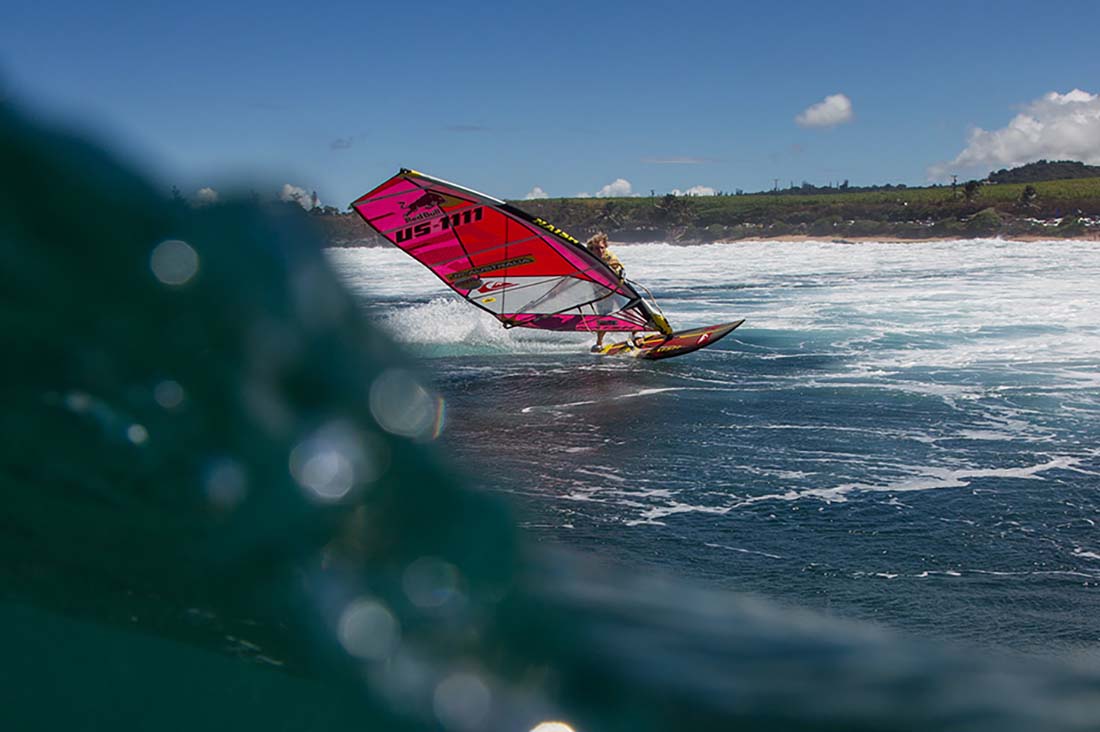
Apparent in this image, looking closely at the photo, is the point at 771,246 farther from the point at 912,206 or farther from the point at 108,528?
the point at 108,528

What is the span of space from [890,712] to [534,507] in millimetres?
8255

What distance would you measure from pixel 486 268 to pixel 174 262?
19.1 meters

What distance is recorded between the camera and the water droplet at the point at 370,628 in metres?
0.65

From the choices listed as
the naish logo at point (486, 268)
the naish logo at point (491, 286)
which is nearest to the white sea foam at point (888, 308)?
the naish logo at point (491, 286)

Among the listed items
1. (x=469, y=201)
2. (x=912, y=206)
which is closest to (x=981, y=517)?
(x=469, y=201)

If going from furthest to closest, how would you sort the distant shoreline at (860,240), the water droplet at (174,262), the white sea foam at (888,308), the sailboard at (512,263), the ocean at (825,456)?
the distant shoreline at (860,240), the white sea foam at (888,308), the sailboard at (512,263), the ocean at (825,456), the water droplet at (174,262)

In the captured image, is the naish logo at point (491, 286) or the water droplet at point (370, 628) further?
the naish logo at point (491, 286)

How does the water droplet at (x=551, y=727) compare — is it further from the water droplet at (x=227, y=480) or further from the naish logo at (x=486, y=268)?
the naish logo at (x=486, y=268)

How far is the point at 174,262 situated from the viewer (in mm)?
614

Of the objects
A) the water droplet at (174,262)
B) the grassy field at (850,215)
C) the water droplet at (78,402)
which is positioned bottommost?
the water droplet at (78,402)


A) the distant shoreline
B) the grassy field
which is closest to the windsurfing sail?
the distant shoreline

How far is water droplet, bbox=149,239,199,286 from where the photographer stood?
61 centimetres

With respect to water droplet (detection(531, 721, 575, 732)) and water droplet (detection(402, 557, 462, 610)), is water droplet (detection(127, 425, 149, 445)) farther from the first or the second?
water droplet (detection(531, 721, 575, 732))

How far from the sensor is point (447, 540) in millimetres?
650
